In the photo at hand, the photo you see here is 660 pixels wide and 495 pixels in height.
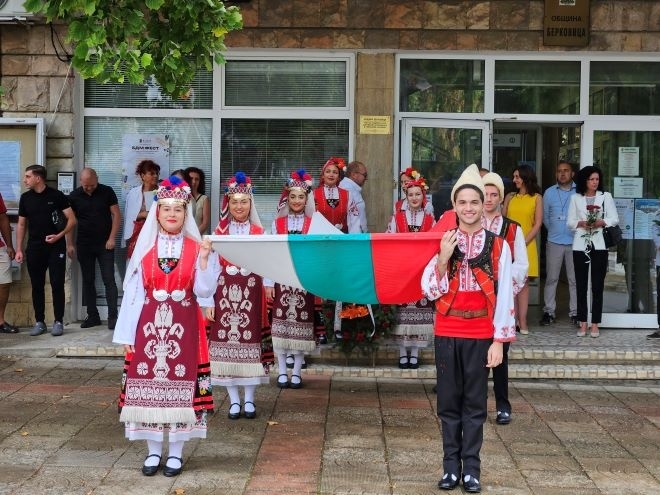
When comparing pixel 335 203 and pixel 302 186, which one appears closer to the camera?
pixel 302 186

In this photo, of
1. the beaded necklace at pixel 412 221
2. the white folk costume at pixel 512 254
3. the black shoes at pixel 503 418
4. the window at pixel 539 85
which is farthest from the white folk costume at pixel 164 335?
the window at pixel 539 85

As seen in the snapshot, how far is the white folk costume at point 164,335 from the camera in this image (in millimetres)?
6129

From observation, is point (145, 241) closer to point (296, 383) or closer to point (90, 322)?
point (296, 383)

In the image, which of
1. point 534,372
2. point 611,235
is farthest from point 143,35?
point 611,235

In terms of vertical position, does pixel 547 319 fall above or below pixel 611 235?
below

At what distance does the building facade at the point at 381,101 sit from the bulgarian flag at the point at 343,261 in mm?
4952

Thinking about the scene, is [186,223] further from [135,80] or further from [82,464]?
[82,464]

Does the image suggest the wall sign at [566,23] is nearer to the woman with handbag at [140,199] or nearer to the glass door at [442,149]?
the glass door at [442,149]

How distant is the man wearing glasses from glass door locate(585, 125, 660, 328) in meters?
3.02

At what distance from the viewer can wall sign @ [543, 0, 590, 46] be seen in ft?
37.5

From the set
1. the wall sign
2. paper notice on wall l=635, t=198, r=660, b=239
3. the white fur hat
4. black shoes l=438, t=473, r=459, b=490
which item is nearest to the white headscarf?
black shoes l=438, t=473, r=459, b=490

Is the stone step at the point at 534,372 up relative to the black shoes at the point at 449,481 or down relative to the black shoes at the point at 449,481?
up

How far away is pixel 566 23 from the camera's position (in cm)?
1148

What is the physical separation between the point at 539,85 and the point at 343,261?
618 centimetres
